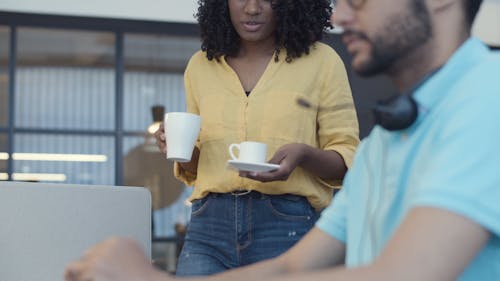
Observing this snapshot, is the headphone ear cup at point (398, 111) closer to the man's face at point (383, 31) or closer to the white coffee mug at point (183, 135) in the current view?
the man's face at point (383, 31)

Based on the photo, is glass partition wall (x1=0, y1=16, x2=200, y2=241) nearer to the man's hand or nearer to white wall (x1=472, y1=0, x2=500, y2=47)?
white wall (x1=472, y1=0, x2=500, y2=47)

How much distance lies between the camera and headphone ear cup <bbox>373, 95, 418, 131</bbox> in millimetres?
1424

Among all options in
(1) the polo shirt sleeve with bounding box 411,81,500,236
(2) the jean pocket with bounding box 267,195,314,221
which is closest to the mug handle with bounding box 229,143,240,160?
(2) the jean pocket with bounding box 267,195,314,221

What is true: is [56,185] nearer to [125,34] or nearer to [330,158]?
[330,158]

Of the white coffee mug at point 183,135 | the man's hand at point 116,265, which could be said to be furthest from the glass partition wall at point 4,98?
the man's hand at point 116,265

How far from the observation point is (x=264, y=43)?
2.92 metres

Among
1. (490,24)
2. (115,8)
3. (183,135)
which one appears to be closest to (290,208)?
(183,135)

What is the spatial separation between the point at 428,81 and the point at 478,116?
16cm

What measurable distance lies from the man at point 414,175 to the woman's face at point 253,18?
120 centimetres

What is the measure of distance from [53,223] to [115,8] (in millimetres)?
5161

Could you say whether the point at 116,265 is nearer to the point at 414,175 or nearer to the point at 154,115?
the point at 414,175

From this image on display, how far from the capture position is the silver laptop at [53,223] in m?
2.50

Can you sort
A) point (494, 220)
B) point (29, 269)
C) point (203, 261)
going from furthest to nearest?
point (203, 261) < point (29, 269) < point (494, 220)

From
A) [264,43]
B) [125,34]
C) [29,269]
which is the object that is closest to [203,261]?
[29,269]
